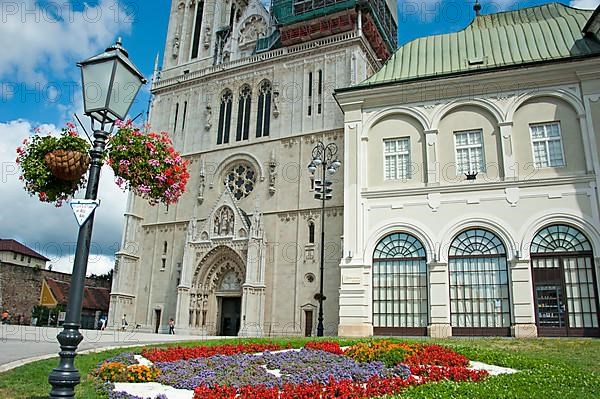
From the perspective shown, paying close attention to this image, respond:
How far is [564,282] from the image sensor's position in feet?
67.0

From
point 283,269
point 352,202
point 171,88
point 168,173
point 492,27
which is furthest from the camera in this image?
point 171,88

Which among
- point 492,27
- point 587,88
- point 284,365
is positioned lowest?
point 284,365

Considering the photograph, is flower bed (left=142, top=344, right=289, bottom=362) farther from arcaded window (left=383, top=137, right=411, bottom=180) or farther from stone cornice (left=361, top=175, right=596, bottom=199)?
arcaded window (left=383, top=137, right=411, bottom=180)

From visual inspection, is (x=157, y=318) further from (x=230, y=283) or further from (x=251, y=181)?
(x=251, y=181)

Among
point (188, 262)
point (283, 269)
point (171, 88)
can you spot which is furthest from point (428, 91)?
point (171, 88)

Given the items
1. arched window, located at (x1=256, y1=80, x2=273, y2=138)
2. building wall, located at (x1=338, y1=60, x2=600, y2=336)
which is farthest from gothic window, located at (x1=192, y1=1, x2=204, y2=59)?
building wall, located at (x1=338, y1=60, x2=600, y2=336)

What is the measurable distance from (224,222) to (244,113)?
9513 millimetres

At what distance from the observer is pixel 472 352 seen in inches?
495

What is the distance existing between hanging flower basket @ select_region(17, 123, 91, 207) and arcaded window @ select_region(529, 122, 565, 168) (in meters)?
20.7

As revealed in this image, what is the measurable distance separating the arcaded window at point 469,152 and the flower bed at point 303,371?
12.6m

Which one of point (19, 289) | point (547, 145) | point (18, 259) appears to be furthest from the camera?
point (18, 259)

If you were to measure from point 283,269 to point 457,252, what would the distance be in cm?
1332

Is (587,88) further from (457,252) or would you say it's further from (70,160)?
(70,160)

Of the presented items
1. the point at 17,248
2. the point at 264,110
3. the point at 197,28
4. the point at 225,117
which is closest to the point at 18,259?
the point at 17,248
